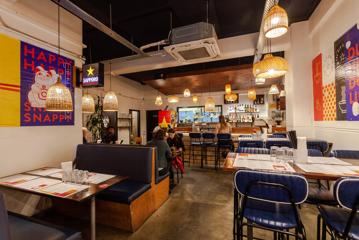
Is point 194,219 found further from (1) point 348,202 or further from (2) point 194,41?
(2) point 194,41

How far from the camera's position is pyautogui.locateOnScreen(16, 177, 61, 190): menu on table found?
75.1 inches

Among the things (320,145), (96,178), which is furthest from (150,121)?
(320,145)

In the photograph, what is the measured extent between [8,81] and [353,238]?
415 cm

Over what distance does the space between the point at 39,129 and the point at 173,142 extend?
113 inches

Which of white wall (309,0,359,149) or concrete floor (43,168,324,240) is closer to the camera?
concrete floor (43,168,324,240)

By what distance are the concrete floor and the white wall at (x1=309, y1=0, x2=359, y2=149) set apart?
133cm

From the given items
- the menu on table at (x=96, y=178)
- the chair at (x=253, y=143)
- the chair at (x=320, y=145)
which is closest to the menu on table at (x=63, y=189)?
the menu on table at (x=96, y=178)

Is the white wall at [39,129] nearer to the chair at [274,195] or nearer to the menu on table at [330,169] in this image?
the chair at [274,195]

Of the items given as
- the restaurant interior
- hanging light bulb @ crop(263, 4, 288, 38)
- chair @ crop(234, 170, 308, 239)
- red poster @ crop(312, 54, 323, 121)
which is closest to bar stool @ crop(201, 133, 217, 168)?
the restaurant interior

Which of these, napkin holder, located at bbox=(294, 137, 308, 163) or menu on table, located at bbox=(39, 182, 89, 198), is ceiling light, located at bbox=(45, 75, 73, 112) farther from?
napkin holder, located at bbox=(294, 137, 308, 163)

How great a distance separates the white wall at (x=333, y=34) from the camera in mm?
2695

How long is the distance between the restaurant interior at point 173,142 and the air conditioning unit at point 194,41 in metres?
0.02

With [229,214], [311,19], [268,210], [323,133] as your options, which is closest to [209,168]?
[229,214]

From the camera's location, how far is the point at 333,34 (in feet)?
10.5
